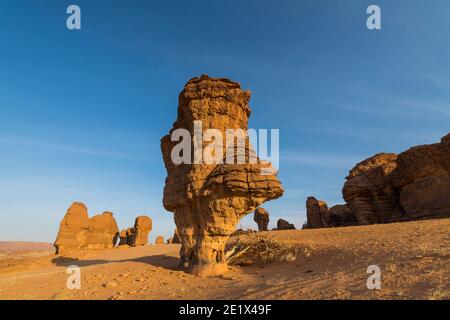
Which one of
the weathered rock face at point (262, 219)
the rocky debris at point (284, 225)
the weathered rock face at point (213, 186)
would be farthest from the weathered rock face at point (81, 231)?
the weathered rock face at point (213, 186)

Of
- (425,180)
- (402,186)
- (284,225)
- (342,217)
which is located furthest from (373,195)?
(284,225)

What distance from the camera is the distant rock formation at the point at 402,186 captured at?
81.5ft

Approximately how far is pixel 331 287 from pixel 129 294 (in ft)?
18.7

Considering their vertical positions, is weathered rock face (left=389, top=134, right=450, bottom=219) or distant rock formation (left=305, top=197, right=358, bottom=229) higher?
weathered rock face (left=389, top=134, right=450, bottom=219)

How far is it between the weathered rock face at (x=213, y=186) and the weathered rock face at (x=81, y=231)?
2728 centimetres

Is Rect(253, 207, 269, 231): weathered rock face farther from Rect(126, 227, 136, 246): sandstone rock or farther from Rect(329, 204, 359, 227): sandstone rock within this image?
Rect(126, 227, 136, 246): sandstone rock

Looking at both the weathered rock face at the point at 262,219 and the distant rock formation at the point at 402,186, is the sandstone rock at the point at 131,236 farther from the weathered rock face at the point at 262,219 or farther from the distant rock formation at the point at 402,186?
the distant rock formation at the point at 402,186

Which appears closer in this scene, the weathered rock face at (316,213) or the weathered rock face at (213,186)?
the weathered rock face at (213,186)

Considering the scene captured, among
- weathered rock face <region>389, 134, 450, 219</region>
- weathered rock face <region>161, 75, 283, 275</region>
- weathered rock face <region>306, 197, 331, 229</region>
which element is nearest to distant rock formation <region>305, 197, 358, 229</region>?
weathered rock face <region>306, 197, 331, 229</region>

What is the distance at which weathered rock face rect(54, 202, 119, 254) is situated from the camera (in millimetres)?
35094

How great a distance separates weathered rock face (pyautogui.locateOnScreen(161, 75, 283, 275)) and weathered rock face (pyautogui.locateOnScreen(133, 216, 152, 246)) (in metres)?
32.5

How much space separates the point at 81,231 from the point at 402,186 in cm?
3784

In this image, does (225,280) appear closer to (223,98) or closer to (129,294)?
(129,294)
